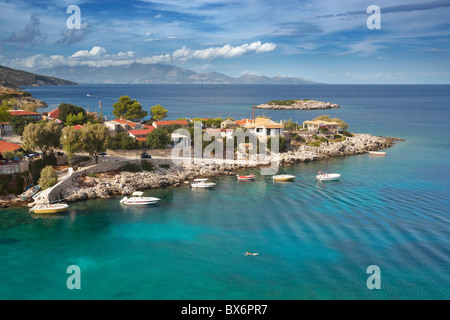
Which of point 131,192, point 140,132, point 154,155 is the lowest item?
point 131,192

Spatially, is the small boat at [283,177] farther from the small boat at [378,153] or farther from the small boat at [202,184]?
the small boat at [378,153]

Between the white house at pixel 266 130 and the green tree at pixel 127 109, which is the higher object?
the green tree at pixel 127 109

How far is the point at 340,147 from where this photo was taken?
225 feet

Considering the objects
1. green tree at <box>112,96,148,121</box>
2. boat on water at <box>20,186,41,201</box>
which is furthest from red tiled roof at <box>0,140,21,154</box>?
green tree at <box>112,96,148,121</box>

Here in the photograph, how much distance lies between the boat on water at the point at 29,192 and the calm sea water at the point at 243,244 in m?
2.61

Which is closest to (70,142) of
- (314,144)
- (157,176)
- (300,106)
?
(157,176)

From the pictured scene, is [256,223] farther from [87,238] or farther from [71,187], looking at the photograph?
[71,187]

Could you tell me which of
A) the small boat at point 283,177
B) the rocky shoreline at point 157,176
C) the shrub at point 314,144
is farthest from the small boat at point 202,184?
the shrub at point 314,144

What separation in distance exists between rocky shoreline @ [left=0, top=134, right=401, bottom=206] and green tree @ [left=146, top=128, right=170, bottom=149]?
15.5 feet

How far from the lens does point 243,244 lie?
94.8ft

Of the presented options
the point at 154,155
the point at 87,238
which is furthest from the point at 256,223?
the point at 154,155

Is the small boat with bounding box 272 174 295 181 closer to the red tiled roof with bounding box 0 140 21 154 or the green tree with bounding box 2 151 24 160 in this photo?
the green tree with bounding box 2 151 24 160

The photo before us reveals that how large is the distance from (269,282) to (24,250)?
21.1 meters

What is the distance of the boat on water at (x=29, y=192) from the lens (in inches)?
1480
